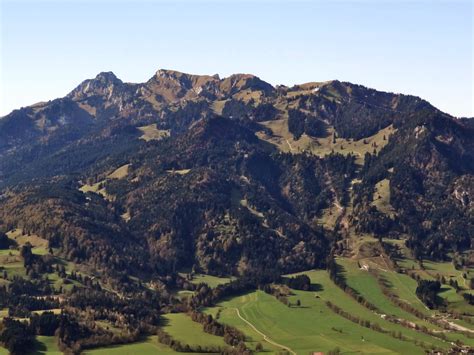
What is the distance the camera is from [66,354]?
199750 millimetres

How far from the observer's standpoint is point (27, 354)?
198m

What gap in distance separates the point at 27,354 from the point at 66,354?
11.3 meters
